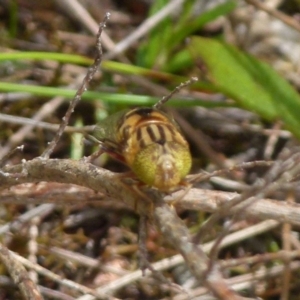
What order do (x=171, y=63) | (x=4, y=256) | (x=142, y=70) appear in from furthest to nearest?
(x=171, y=63) < (x=142, y=70) < (x=4, y=256)

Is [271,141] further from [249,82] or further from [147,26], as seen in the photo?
[147,26]

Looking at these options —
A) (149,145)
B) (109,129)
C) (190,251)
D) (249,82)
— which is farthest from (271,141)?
(190,251)

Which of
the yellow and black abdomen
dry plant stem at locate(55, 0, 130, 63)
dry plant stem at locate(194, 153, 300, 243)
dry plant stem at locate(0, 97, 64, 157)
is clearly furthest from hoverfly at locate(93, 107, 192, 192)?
dry plant stem at locate(55, 0, 130, 63)

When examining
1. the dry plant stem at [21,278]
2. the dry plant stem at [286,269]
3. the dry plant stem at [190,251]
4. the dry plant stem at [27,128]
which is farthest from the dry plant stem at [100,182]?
the dry plant stem at [286,269]

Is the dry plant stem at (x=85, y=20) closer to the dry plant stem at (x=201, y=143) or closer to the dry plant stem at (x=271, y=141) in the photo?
the dry plant stem at (x=201, y=143)

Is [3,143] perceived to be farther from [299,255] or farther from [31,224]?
[299,255]

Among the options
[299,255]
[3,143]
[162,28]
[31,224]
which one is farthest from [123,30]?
[299,255]
